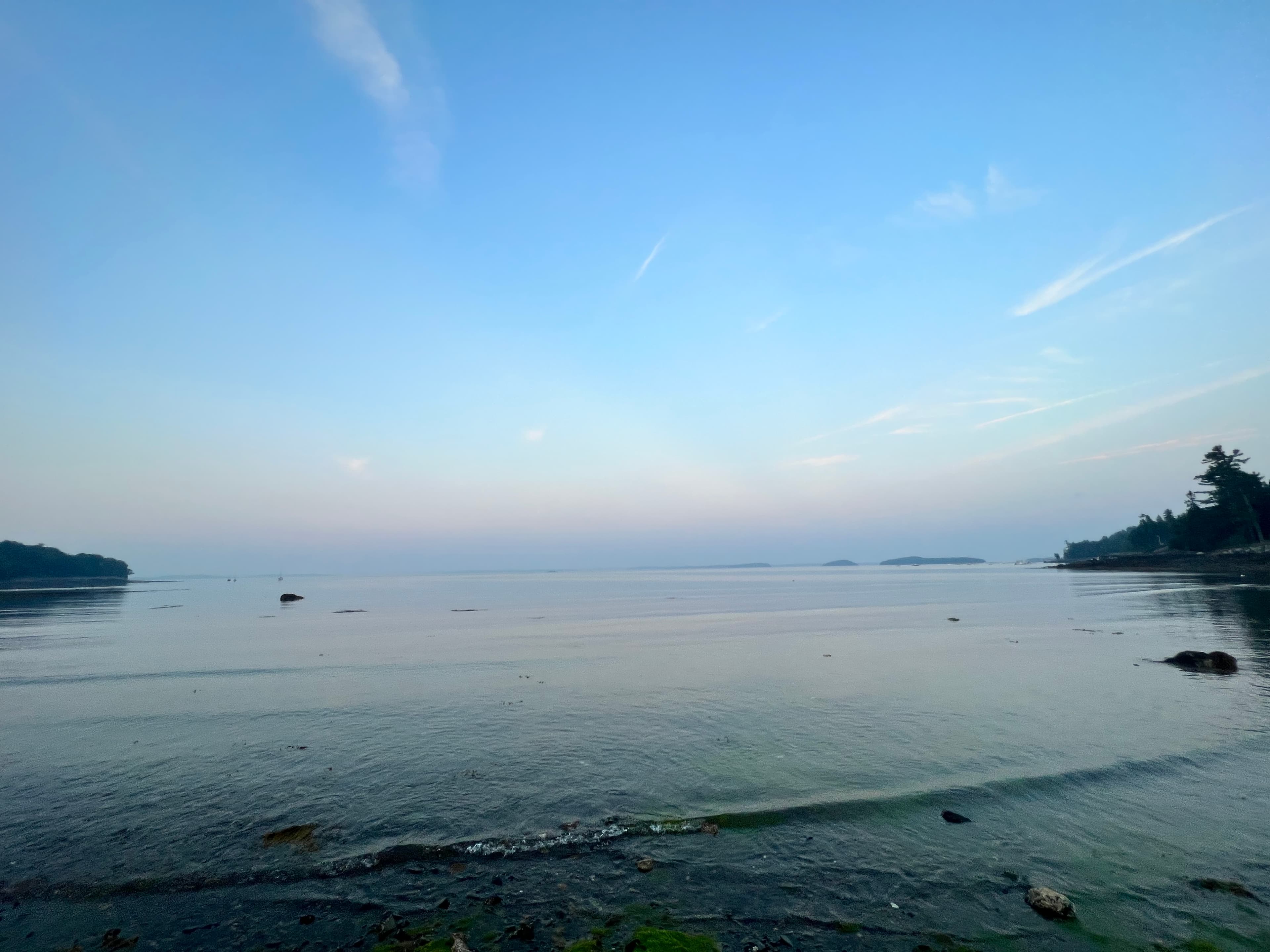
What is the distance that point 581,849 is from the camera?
11898 millimetres

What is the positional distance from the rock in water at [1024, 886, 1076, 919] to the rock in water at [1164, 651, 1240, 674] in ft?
88.5

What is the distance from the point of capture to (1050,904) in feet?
31.2

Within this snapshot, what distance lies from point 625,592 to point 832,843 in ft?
414

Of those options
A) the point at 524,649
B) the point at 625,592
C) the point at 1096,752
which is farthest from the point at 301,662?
the point at 625,592

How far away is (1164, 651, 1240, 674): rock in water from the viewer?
2803cm

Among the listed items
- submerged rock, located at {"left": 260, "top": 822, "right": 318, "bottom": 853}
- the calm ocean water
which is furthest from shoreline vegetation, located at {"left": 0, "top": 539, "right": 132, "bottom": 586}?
submerged rock, located at {"left": 260, "top": 822, "right": 318, "bottom": 853}

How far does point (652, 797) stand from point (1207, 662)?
30686 mm

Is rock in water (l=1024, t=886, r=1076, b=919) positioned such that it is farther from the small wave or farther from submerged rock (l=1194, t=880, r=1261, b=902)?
the small wave

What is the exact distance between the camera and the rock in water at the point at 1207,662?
92.0ft

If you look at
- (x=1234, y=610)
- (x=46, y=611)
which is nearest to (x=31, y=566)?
(x=46, y=611)

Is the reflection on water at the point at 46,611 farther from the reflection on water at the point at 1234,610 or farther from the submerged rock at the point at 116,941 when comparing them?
the reflection on water at the point at 1234,610

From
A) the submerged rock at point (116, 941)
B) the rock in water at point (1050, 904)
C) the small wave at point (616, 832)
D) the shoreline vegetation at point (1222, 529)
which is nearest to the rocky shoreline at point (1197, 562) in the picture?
the shoreline vegetation at point (1222, 529)

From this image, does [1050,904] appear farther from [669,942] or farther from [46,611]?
[46,611]

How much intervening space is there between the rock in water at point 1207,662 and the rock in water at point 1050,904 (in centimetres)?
2699
